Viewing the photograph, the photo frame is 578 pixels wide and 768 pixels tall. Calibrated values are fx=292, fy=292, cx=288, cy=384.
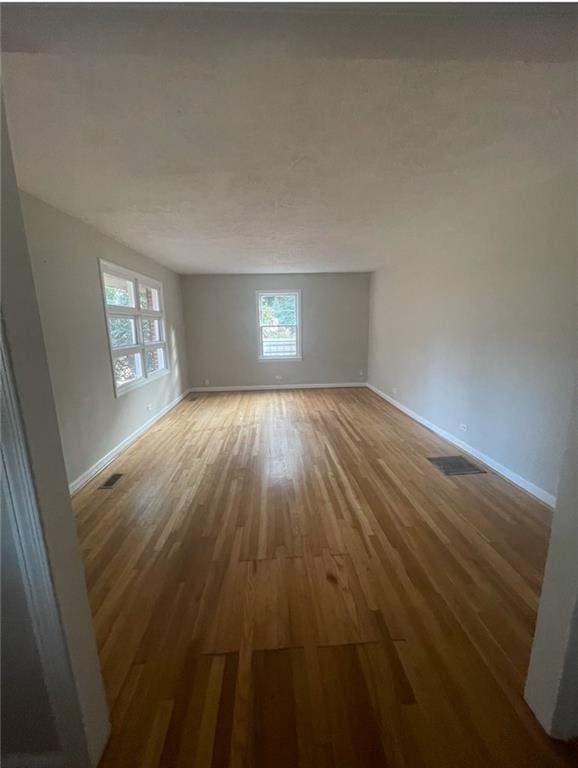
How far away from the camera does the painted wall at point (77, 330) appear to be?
96.0 inches

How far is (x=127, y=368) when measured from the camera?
398cm

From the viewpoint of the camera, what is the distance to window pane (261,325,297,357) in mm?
6574

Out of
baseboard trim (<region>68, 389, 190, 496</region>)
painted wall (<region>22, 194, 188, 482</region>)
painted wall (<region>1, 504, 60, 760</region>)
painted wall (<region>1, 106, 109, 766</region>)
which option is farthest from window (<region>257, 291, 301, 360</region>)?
painted wall (<region>1, 504, 60, 760</region>)

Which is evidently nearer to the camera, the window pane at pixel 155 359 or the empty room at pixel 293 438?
the empty room at pixel 293 438

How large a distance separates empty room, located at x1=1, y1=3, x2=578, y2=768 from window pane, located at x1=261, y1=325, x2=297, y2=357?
9.45 ft

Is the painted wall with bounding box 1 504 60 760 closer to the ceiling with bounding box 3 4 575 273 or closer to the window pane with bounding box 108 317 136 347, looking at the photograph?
the ceiling with bounding box 3 4 575 273

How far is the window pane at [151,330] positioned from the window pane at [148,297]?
0.20 m

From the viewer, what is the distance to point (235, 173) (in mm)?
1963

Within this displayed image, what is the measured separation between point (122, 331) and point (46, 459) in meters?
3.53

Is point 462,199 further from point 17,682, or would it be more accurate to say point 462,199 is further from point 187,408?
point 187,408

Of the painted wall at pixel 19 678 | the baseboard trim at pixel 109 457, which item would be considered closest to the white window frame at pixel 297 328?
the baseboard trim at pixel 109 457

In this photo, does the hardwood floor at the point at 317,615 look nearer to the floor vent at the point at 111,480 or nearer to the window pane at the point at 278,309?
the floor vent at the point at 111,480

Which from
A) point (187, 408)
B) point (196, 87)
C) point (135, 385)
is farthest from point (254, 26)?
point (187, 408)

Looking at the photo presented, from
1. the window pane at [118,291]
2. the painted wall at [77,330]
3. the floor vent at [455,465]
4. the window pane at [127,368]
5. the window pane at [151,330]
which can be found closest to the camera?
the painted wall at [77,330]
